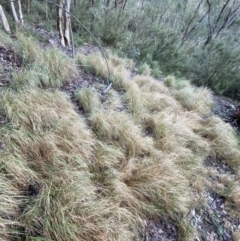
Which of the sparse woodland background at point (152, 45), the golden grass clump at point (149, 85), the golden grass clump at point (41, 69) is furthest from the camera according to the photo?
the sparse woodland background at point (152, 45)

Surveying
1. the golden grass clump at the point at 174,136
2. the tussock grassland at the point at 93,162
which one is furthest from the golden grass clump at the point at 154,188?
the golden grass clump at the point at 174,136

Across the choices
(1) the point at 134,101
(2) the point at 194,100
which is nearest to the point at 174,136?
(1) the point at 134,101

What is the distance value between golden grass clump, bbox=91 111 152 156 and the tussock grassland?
13mm

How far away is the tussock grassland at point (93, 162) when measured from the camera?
1.55 meters

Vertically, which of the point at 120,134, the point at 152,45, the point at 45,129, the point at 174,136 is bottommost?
the point at 152,45

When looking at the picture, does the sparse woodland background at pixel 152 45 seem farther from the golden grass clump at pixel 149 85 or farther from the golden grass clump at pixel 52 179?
the golden grass clump at pixel 52 179

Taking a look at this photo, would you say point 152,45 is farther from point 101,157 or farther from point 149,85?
point 101,157

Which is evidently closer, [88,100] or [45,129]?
[45,129]

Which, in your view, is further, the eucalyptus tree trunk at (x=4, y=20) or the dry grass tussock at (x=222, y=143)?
the eucalyptus tree trunk at (x=4, y=20)

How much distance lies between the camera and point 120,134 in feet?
8.59

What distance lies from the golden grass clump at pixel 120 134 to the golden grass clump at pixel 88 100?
0.68 ft

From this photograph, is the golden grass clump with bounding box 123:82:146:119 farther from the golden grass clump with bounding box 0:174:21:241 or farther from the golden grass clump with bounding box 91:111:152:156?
the golden grass clump with bounding box 0:174:21:241

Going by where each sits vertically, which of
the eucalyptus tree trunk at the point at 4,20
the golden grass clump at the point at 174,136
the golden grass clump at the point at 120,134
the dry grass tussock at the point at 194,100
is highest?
the eucalyptus tree trunk at the point at 4,20

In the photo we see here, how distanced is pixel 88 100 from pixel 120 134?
0.73 m
